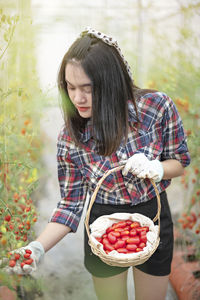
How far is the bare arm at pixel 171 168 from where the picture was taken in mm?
1186

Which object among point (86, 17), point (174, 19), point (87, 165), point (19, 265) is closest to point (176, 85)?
point (174, 19)

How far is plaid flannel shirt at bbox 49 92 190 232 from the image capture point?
1.20 metres

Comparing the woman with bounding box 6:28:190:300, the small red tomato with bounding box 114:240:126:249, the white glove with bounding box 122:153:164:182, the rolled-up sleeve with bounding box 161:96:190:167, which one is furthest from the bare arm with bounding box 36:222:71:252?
the rolled-up sleeve with bounding box 161:96:190:167

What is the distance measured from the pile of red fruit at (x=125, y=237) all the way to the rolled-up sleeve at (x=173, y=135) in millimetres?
300

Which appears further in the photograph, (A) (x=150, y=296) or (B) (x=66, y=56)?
(A) (x=150, y=296)

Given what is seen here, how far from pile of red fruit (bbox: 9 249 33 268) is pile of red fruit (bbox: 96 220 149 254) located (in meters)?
0.24

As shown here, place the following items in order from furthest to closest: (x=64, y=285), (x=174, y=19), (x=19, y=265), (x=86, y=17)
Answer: (x=86, y=17), (x=174, y=19), (x=64, y=285), (x=19, y=265)

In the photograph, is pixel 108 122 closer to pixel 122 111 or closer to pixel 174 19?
pixel 122 111

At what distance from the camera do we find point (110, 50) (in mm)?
1107

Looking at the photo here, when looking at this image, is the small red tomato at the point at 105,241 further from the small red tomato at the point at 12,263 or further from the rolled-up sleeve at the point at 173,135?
the rolled-up sleeve at the point at 173,135

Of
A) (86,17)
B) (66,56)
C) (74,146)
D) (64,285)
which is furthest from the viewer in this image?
(86,17)

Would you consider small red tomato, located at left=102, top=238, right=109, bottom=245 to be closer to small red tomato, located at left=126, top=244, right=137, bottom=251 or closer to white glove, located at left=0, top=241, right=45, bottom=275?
small red tomato, located at left=126, top=244, right=137, bottom=251

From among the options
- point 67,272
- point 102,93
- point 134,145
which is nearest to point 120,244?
point 134,145

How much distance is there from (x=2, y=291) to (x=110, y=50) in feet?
3.16
